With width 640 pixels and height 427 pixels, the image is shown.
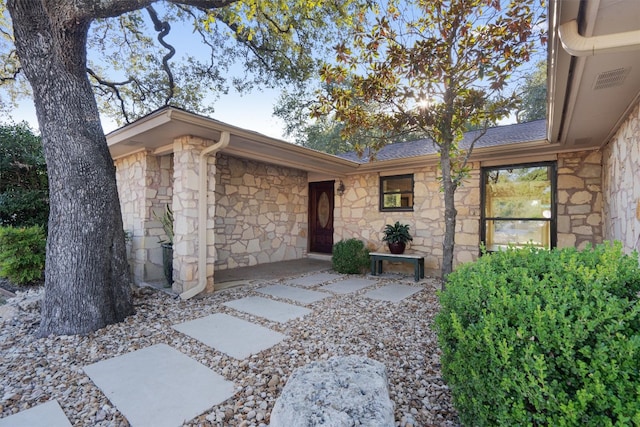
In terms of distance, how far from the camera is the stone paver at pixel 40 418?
5.90 feet

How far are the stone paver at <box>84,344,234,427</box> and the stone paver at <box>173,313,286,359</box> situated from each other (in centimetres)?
33

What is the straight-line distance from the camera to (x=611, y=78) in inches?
87.5

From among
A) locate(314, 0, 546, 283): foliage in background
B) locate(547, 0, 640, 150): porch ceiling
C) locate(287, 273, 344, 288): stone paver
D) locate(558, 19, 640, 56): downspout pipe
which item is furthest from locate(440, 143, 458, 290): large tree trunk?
locate(558, 19, 640, 56): downspout pipe

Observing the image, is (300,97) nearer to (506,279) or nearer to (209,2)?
(209,2)

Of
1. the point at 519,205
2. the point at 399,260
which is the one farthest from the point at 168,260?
the point at 519,205

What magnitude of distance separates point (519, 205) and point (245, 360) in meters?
5.10

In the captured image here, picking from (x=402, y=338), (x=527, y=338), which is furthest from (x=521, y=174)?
(x=527, y=338)

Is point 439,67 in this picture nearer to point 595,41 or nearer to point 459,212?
point 595,41

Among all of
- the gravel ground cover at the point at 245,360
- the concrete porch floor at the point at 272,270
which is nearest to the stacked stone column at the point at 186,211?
the gravel ground cover at the point at 245,360

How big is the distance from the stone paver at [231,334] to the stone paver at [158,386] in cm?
33

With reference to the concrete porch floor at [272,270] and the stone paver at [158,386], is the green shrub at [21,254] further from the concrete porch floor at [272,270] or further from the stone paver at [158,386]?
the stone paver at [158,386]

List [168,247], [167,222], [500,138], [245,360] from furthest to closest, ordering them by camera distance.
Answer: [500,138], [167,222], [168,247], [245,360]

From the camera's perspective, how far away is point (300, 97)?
974cm

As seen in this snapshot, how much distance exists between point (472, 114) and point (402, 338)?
3084 mm
